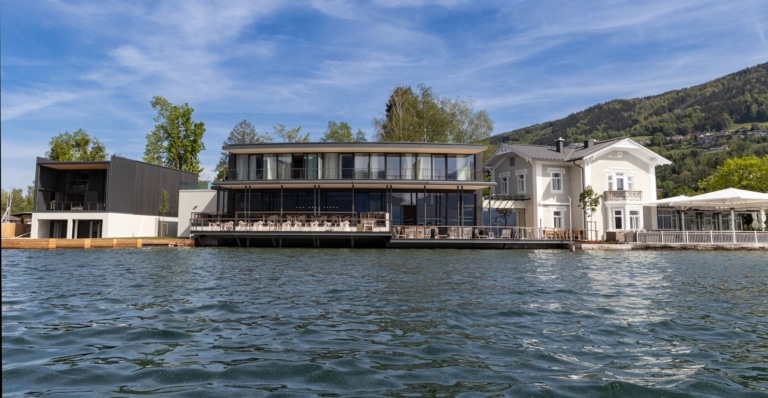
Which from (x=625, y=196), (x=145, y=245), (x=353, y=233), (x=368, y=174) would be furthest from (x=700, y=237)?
(x=145, y=245)

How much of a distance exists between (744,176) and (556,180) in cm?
1904

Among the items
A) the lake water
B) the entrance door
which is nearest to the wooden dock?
the entrance door

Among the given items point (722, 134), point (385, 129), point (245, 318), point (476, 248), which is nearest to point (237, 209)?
point (476, 248)

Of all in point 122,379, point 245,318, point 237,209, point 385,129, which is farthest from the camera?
point 385,129

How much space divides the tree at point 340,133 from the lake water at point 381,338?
43009mm

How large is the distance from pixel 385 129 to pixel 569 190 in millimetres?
19664

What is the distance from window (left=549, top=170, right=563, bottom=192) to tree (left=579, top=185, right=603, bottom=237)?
2.19m

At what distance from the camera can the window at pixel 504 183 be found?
40094 millimetres

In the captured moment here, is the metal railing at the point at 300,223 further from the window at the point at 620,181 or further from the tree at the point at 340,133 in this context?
the tree at the point at 340,133

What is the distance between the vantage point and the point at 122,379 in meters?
4.82

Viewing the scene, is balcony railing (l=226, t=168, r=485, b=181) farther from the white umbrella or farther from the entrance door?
the white umbrella

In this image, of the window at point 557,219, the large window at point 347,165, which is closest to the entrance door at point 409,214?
the large window at point 347,165

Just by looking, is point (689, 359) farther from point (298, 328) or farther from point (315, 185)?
point (315, 185)

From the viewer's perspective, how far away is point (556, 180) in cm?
3691
